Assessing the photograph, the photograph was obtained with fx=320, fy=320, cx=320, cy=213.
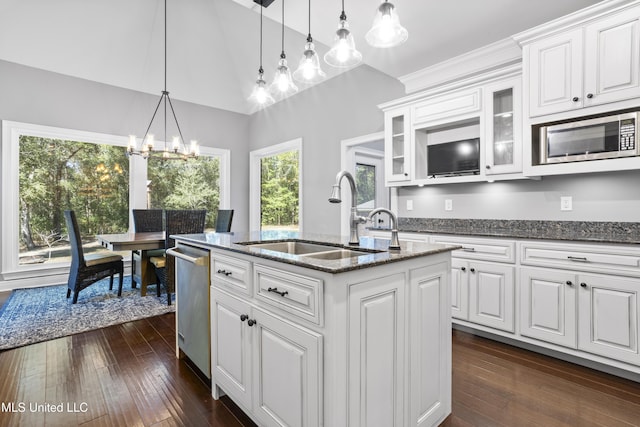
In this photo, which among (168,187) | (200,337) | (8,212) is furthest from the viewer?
(168,187)

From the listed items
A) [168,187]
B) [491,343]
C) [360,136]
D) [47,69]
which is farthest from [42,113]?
[491,343]

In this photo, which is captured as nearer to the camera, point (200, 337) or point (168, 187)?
point (200, 337)

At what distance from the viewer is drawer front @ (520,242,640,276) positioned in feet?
6.78

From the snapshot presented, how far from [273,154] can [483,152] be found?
410 centimetres

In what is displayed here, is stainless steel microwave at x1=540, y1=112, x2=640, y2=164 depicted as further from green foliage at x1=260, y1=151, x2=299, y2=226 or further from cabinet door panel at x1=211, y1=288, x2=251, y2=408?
green foliage at x1=260, y1=151, x2=299, y2=226

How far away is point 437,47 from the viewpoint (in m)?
3.11

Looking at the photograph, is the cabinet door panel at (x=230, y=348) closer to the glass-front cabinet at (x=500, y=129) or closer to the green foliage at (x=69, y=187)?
the glass-front cabinet at (x=500, y=129)

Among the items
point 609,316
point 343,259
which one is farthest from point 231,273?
point 609,316

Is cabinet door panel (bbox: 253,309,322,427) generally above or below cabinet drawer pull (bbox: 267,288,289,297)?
below

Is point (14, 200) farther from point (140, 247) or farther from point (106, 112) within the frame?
point (140, 247)

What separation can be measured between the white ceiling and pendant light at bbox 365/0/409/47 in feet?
4.23

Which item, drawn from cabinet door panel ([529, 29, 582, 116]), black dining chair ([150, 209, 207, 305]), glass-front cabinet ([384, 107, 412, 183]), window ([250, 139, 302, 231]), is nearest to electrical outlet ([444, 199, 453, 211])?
glass-front cabinet ([384, 107, 412, 183])

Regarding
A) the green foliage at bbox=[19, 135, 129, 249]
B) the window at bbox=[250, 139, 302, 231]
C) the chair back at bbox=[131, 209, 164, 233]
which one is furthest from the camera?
the window at bbox=[250, 139, 302, 231]

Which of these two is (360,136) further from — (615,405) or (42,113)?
(42,113)
